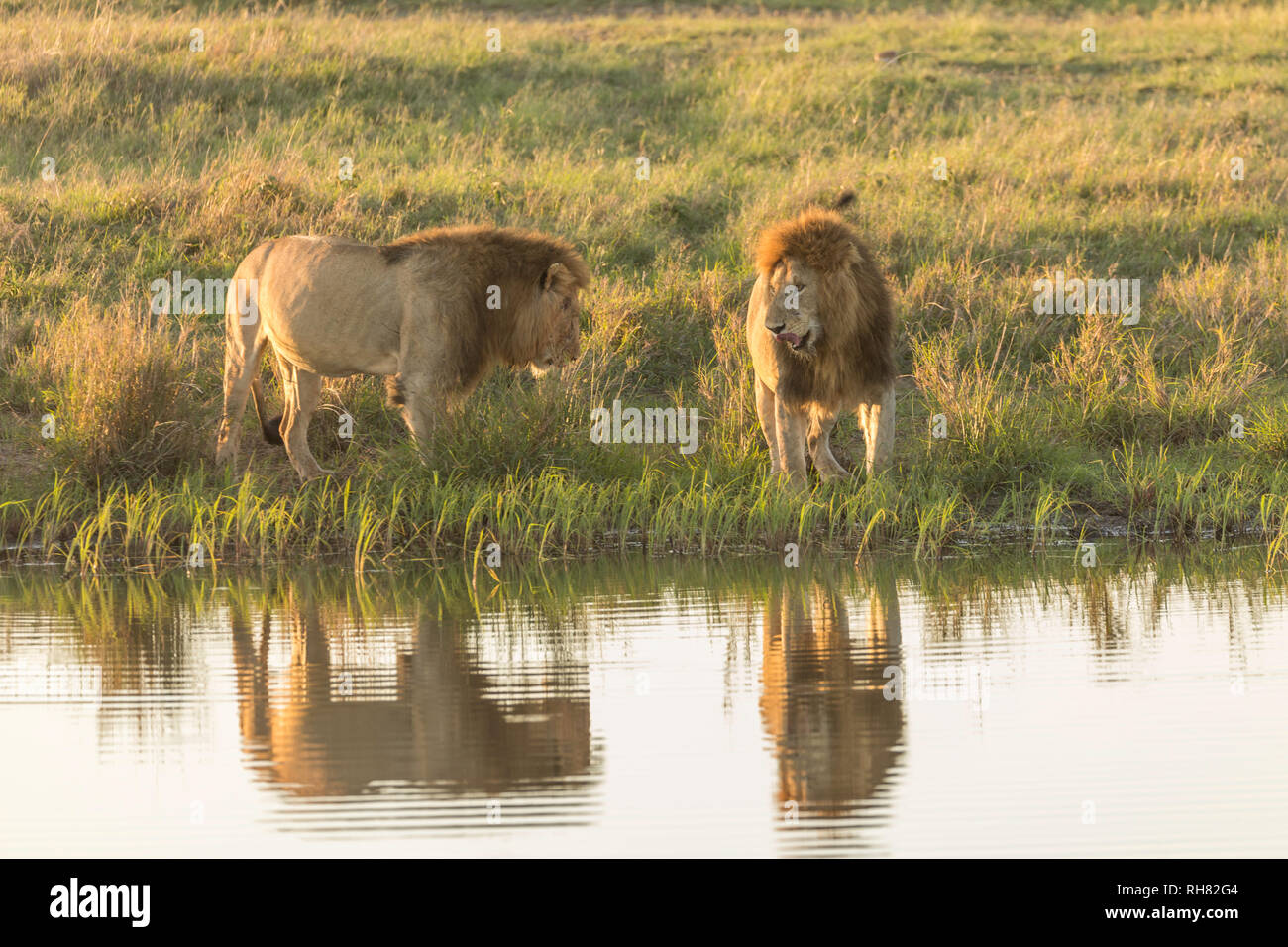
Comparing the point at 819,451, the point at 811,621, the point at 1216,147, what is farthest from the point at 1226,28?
the point at 811,621

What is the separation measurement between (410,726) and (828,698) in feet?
4.72

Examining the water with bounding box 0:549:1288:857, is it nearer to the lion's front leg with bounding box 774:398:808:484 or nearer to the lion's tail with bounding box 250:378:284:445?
the lion's front leg with bounding box 774:398:808:484

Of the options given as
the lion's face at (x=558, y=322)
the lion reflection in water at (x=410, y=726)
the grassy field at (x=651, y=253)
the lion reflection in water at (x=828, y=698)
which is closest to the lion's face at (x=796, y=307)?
the grassy field at (x=651, y=253)

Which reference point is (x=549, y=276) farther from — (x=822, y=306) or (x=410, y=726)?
(x=410, y=726)

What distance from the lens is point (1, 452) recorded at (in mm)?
12141

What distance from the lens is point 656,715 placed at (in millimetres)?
6492

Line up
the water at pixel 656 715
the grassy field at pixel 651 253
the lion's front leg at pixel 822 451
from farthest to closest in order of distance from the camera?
1. the lion's front leg at pixel 822 451
2. the grassy field at pixel 651 253
3. the water at pixel 656 715

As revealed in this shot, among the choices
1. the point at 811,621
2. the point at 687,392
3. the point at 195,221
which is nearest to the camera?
the point at 811,621

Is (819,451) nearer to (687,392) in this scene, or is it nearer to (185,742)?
(687,392)

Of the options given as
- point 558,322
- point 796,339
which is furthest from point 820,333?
point 558,322

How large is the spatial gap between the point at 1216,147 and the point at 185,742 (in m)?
15.4

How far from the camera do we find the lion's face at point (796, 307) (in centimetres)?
1050

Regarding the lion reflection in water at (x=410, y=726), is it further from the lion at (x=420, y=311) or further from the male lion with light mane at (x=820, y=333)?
the lion at (x=420, y=311)

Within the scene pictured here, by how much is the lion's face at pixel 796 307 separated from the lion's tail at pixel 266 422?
3356 mm
